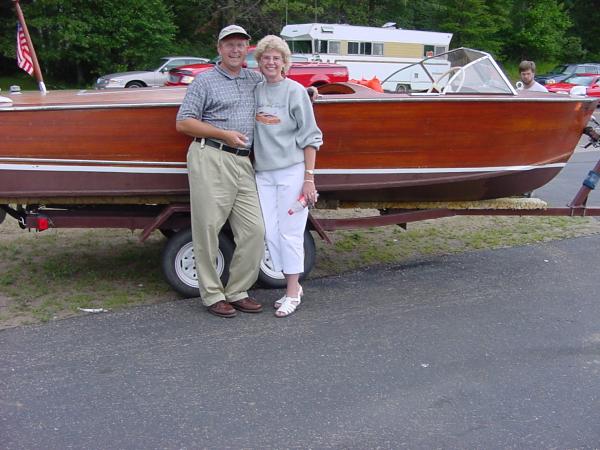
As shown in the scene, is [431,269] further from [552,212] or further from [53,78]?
[53,78]

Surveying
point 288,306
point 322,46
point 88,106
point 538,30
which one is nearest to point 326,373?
point 288,306

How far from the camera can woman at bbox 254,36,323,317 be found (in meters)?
4.24

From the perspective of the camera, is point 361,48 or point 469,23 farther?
point 469,23

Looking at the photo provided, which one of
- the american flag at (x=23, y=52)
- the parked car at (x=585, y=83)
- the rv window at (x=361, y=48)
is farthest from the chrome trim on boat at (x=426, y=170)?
the parked car at (x=585, y=83)

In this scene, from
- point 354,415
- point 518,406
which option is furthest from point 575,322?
point 354,415

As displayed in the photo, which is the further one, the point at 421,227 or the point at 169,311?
the point at 421,227

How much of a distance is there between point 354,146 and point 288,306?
127 centimetres

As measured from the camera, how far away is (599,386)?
11.9ft

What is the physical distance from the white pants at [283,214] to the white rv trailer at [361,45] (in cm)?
1746

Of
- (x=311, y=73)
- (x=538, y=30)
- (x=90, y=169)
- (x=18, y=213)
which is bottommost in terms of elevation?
(x=311, y=73)

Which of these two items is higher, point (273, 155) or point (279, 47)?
point (279, 47)

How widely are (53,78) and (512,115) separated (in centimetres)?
2459

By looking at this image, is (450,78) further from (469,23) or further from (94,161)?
(469,23)

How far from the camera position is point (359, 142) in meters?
4.89
